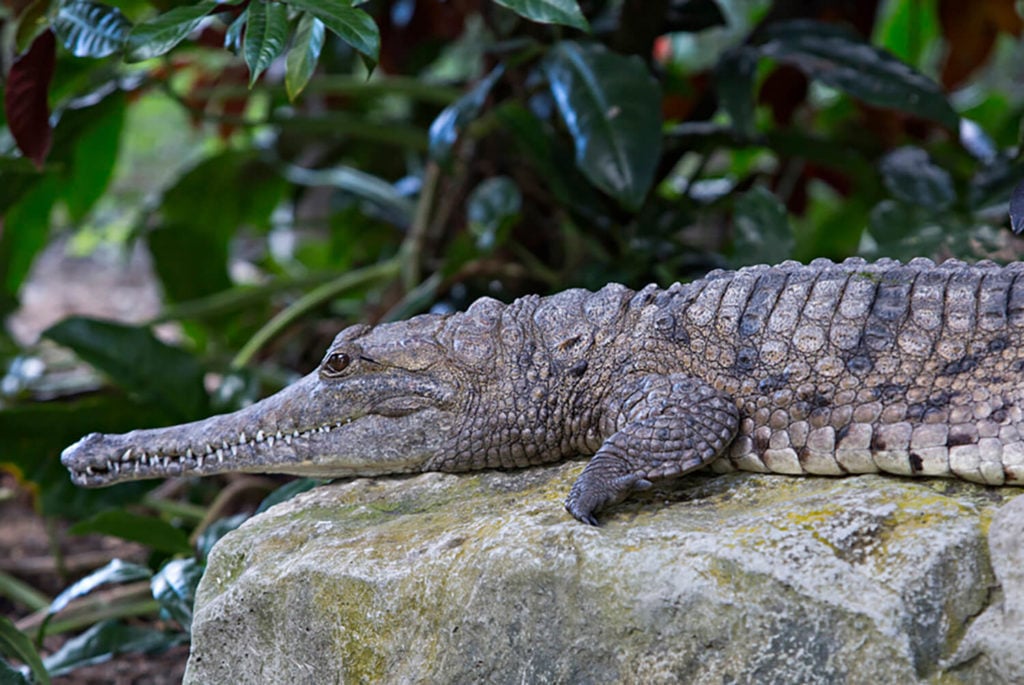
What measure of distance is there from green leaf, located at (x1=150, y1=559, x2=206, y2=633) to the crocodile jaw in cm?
38

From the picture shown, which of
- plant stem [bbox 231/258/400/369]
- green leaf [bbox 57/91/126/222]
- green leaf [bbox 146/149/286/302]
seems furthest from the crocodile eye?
green leaf [bbox 146/149/286/302]

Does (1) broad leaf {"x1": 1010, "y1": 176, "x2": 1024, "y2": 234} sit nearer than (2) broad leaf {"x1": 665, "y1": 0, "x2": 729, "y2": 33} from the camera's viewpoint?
Yes

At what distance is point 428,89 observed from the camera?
14.3ft

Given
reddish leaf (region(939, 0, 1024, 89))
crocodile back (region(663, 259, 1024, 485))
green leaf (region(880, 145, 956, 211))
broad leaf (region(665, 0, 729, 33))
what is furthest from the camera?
reddish leaf (region(939, 0, 1024, 89))

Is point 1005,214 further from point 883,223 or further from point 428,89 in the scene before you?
point 428,89

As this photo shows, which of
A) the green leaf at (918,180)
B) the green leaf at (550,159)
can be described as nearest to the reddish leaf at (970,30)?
the green leaf at (918,180)

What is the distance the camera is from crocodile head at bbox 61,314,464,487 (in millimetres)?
2477

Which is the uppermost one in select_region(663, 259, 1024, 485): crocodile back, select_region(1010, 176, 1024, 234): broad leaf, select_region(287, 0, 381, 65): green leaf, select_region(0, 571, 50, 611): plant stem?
select_region(287, 0, 381, 65): green leaf

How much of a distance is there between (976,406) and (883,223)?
65.6 inches

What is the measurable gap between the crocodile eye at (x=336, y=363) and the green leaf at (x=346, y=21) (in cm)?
72

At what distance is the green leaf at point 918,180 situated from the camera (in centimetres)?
341

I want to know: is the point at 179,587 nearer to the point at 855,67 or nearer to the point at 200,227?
the point at 855,67

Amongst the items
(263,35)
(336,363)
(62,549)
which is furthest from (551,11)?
(62,549)

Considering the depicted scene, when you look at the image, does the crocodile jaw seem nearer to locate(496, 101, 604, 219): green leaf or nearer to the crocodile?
the crocodile
